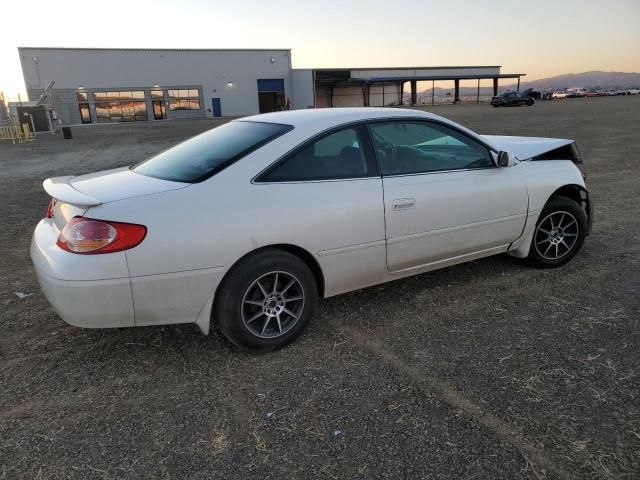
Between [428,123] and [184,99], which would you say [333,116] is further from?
[184,99]

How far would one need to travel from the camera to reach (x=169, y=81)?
48.9m

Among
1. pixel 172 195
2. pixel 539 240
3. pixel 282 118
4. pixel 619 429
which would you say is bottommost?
pixel 619 429

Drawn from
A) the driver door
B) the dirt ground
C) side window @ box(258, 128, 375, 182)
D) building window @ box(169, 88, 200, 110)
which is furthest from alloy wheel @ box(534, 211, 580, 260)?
building window @ box(169, 88, 200, 110)

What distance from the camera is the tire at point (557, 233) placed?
4523 mm

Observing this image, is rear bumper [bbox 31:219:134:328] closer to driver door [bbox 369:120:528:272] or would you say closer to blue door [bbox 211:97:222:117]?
driver door [bbox 369:120:528:272]

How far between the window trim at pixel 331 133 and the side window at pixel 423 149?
Answer: 61 millimetres

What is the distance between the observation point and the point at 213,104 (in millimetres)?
51281

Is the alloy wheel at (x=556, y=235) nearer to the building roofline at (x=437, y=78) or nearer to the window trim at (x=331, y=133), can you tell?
the window trim at (x=331, y=133)

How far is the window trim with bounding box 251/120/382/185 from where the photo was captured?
127 inches

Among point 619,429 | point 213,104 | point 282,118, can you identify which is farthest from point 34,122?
point 619,429

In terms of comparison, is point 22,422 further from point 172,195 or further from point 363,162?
point 363,162

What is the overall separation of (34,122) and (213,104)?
71.9 feet

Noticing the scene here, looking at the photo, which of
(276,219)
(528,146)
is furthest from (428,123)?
(276,219)

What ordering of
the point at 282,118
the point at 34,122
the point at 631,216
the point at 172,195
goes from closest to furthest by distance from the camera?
the point at 172,195, the point at 282,118, the point at 631,216, the point at 34,122
